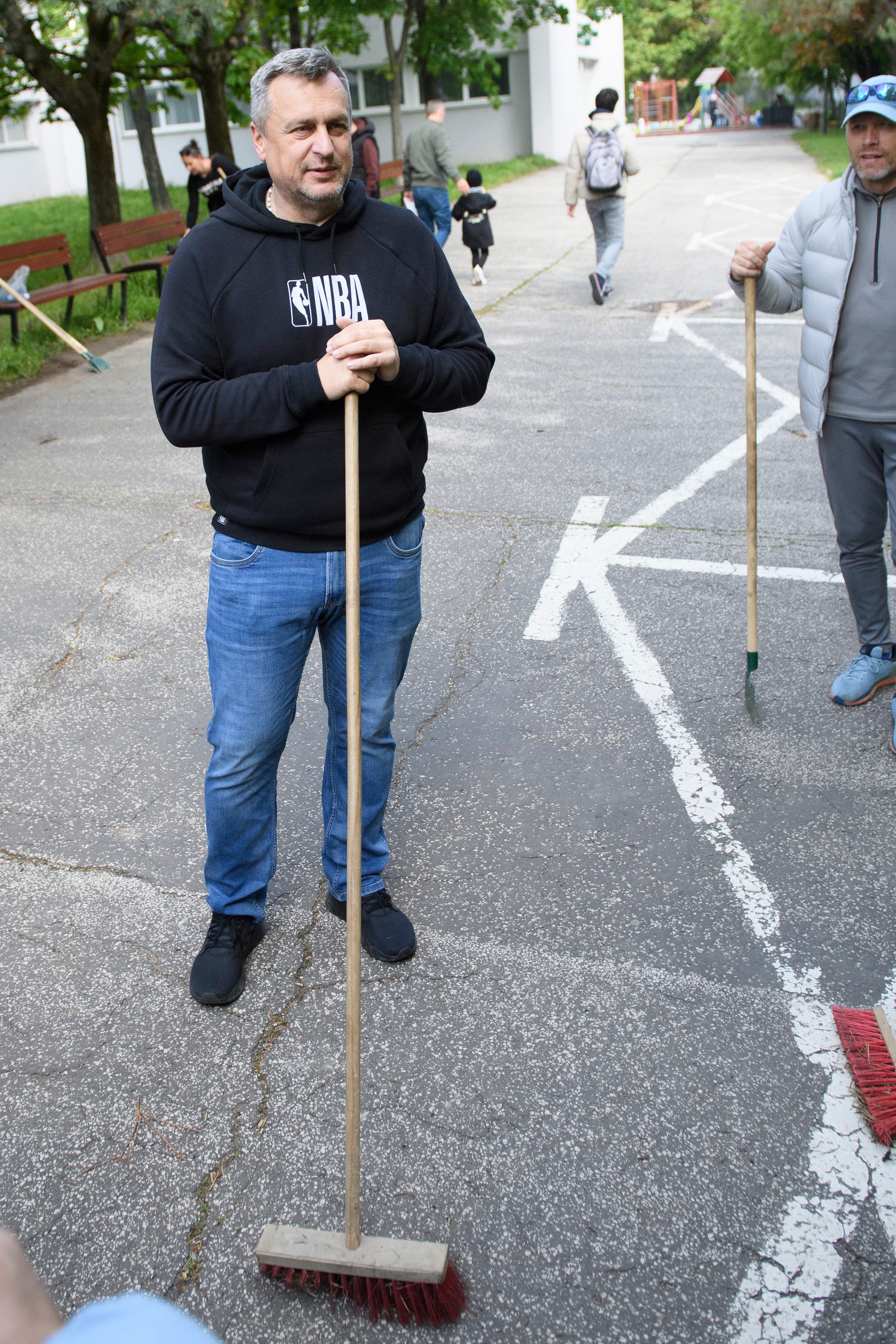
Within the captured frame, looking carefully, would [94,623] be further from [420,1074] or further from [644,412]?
[644,412]

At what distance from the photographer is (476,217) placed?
42.2ft

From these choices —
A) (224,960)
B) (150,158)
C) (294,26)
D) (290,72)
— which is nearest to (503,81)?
(294,26)

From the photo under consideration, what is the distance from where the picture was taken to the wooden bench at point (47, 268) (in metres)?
10.6

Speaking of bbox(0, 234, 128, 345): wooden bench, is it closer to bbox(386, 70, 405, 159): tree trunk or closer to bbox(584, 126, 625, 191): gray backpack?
bbox(584, 126, 625, 191): gray backpack

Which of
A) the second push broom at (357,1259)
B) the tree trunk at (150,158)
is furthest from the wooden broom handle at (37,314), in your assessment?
the tree trunk at (150,158)

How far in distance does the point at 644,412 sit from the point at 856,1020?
20.4ft

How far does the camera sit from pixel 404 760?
4.16 metres

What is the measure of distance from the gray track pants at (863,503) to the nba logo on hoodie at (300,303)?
2.31m

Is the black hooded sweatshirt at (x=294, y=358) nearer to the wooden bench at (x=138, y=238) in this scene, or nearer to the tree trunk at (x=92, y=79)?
the wooden bench at (x=138, y=238)

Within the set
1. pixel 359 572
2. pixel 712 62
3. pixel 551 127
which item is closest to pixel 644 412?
pixel 359 572

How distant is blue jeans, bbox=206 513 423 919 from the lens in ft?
8.95

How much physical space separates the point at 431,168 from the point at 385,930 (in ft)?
40.9

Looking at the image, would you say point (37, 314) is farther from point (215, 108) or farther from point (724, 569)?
point (215, 108)

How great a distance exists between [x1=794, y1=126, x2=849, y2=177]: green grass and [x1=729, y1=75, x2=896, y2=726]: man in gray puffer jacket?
15877 mm
